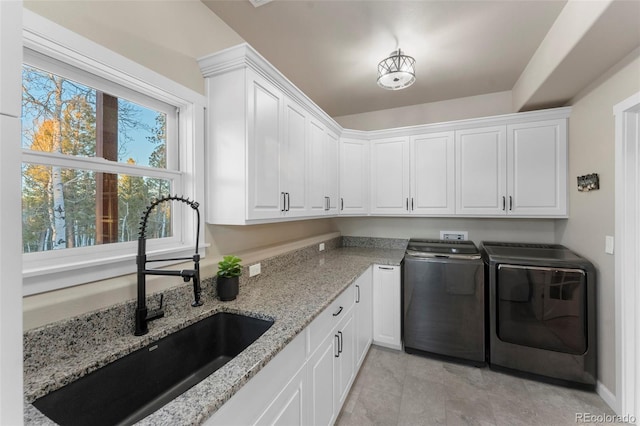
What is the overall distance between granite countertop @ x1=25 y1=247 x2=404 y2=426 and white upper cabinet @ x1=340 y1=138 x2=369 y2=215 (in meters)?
1.01

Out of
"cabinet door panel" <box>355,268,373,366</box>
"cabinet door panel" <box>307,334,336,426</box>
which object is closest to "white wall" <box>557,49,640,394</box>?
"cabinet door panel" <box>355,268,373,366</box>

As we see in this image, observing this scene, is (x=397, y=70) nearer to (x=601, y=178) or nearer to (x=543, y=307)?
(x=601, y=178)

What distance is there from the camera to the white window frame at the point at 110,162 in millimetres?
924

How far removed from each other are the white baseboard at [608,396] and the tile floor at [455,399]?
0.04 metres

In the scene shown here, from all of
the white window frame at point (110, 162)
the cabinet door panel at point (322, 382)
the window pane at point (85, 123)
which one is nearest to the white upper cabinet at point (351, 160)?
the white window frame at point (110, 162)

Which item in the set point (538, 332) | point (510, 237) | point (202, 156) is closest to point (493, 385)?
point (538, 332)

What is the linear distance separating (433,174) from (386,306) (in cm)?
150

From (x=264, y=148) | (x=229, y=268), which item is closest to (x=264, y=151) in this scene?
(x=264, y=148)

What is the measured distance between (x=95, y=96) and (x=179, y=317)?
1.10 metres

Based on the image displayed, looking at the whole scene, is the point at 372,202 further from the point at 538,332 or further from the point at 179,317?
the point at 179,317

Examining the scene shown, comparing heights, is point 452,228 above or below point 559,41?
below

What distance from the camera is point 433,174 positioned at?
2.80 meters

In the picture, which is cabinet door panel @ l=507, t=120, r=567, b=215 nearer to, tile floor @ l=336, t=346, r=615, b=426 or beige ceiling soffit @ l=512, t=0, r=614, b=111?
beige ceiling soffit @ l=512, t=0, r=614, b=111

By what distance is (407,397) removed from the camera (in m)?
1.89
